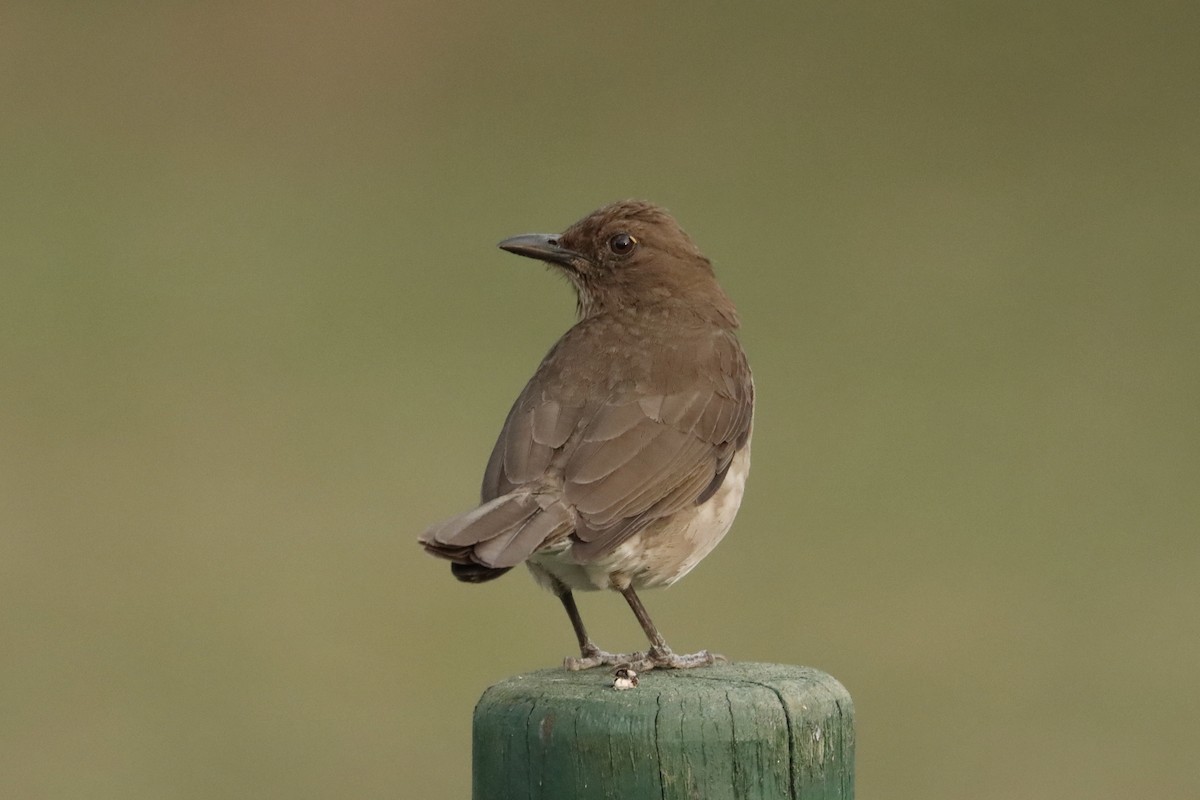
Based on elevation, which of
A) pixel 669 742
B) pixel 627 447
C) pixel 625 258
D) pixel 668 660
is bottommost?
pixel 669 742

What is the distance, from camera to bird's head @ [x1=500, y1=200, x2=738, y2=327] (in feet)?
21.5

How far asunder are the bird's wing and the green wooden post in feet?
3.25

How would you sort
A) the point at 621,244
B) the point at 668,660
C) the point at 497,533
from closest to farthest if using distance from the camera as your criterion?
1. the point at 497,533
2. the point at 668,660
3. the point at 621,244

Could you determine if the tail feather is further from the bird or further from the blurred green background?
the blurred green background

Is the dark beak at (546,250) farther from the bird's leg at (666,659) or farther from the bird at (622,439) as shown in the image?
the bird's leg at (666,659)

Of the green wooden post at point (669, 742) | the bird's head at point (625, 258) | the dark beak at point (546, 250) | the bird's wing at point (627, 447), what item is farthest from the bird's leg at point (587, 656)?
the dark beak at point (546, 250)

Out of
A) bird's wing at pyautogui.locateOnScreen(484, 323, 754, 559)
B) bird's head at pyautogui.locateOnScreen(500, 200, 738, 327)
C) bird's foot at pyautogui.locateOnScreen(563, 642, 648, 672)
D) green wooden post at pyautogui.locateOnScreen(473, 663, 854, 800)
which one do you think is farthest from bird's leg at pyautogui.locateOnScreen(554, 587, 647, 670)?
bird's head at pyautogui.locateOnScreen(500, 200, 738, 327)

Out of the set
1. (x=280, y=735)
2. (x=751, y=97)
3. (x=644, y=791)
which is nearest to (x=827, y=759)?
(x=644, y=791)

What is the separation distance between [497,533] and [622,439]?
0.84 m

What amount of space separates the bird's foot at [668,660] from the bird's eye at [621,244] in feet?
5.78

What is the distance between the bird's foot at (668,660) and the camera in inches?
195

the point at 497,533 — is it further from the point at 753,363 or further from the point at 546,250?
the point at 753,363

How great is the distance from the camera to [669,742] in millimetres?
4109

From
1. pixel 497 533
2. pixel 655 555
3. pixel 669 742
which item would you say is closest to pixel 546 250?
pixel 655 555
